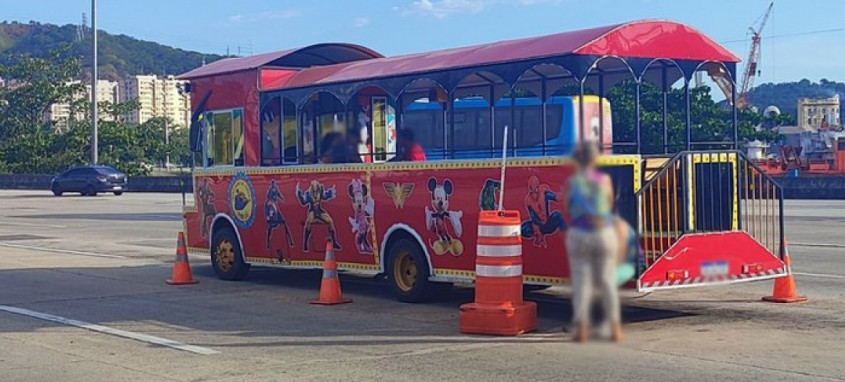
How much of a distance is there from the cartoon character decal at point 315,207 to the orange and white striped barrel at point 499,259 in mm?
4179

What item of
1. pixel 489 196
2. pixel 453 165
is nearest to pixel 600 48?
pixel 453 165

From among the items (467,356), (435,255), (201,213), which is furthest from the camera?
(201,213)

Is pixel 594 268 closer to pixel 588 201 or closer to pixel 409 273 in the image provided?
pixel 588 201

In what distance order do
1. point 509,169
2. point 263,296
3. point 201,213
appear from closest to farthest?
point 509,169, point 263,296, point 201,213

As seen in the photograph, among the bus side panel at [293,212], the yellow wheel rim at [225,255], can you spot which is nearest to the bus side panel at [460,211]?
the bus side panel at [293,212]

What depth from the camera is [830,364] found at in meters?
8.98

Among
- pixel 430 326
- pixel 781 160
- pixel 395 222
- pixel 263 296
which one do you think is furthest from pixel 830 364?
pixel 781 160

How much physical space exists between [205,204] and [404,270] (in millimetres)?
4849

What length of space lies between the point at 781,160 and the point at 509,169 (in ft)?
151

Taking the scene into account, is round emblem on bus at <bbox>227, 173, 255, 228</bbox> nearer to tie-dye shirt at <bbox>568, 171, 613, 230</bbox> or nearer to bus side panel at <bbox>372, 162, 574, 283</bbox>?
bus side panel at <bbox>372, 162, 574, 283</bbox>

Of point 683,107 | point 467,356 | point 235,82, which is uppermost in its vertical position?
point 235,82

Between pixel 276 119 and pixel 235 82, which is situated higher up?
pixel 235 82

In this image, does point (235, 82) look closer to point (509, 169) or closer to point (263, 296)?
point (263, 296)

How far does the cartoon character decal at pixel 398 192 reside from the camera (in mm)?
13141
